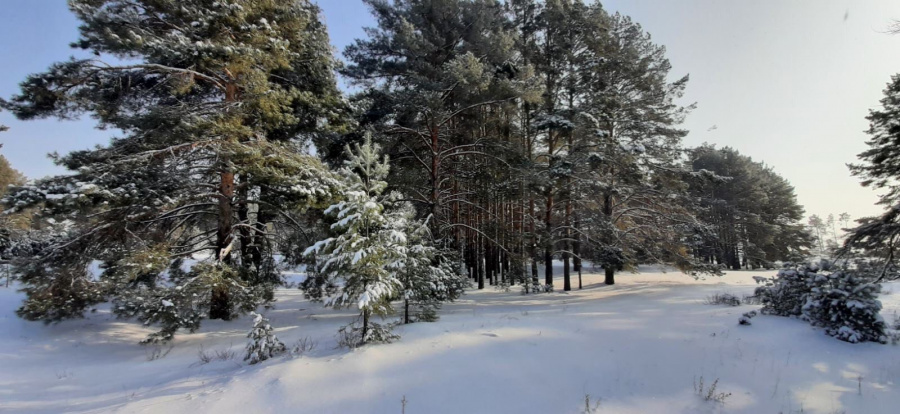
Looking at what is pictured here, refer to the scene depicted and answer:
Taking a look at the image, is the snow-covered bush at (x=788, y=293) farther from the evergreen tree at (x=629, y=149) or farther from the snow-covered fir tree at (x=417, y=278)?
the snow-covered fir tree at (x=417, y=278)

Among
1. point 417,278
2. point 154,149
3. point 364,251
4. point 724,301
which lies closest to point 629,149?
point 724,301

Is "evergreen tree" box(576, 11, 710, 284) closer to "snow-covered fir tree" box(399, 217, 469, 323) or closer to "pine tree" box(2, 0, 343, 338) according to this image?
"snow-covered fir tree" box(399, 217, 469, 323)

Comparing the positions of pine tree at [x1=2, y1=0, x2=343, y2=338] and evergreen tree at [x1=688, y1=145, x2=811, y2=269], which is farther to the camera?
evergreen tree at [x1=688, y1=145, x2=811, y2=269]

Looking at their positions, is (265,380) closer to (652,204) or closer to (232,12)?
(232,12)

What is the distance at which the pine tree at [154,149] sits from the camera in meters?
7.40

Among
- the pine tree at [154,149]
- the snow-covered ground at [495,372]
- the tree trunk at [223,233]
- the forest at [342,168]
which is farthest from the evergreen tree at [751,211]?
the tree trunk at [223,233]

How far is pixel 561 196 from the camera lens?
14789mm

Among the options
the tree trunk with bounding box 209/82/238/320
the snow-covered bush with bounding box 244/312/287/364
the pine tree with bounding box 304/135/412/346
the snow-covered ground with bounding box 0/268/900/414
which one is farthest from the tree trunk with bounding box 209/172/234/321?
the pine tree with bounding box 304/135/412/346

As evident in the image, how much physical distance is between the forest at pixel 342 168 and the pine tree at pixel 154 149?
5 centimetres

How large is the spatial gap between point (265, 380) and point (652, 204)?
692 inches

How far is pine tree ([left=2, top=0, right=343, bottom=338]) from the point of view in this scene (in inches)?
291

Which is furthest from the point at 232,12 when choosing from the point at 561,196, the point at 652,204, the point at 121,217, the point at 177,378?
the point at 652,204

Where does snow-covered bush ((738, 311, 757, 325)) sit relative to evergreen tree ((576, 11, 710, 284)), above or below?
below

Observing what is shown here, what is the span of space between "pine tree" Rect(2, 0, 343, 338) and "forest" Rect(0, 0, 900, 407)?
5 centimetres
